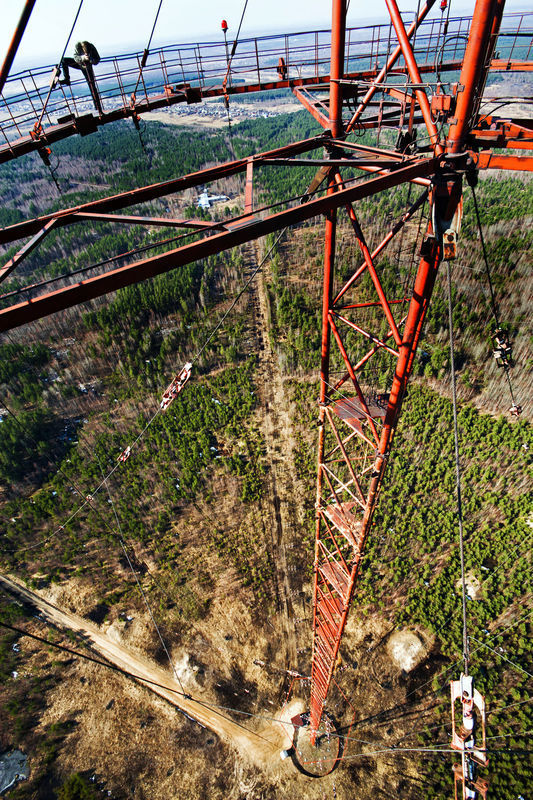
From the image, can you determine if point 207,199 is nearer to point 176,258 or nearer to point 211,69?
point 211,69

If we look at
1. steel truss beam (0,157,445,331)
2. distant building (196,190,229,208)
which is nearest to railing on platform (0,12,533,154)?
steel truss beam (0,157,445,331)

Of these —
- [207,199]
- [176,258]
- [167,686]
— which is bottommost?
[167,686]

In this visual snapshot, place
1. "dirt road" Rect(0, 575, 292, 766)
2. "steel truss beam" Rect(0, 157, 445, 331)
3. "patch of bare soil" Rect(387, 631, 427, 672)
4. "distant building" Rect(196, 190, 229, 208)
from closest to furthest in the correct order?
"steel truss beam" Rect(0, 157, 445, 331) < "dirt road" Rect(0, 575, 292, 766) < "patch of bare soil" Rect(387, 631, 427, 672) < "distant building" Rect(196, 190, 229, 208)

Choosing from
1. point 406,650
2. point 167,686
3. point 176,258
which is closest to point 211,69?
point 176,258

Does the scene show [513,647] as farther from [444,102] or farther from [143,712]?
[444,102]

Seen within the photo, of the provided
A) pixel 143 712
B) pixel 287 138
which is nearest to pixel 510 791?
pixel 143 712

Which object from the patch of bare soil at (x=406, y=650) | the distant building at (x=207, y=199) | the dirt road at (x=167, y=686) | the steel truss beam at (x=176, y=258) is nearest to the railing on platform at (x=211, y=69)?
the steel truss beam at (x=176, y=258)

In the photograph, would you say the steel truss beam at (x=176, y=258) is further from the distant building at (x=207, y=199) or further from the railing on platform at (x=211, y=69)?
the distant building at (x=207, y=199)

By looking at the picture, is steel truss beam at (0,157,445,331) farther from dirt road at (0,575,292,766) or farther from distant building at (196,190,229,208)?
distant building at (196,190,229,208)
